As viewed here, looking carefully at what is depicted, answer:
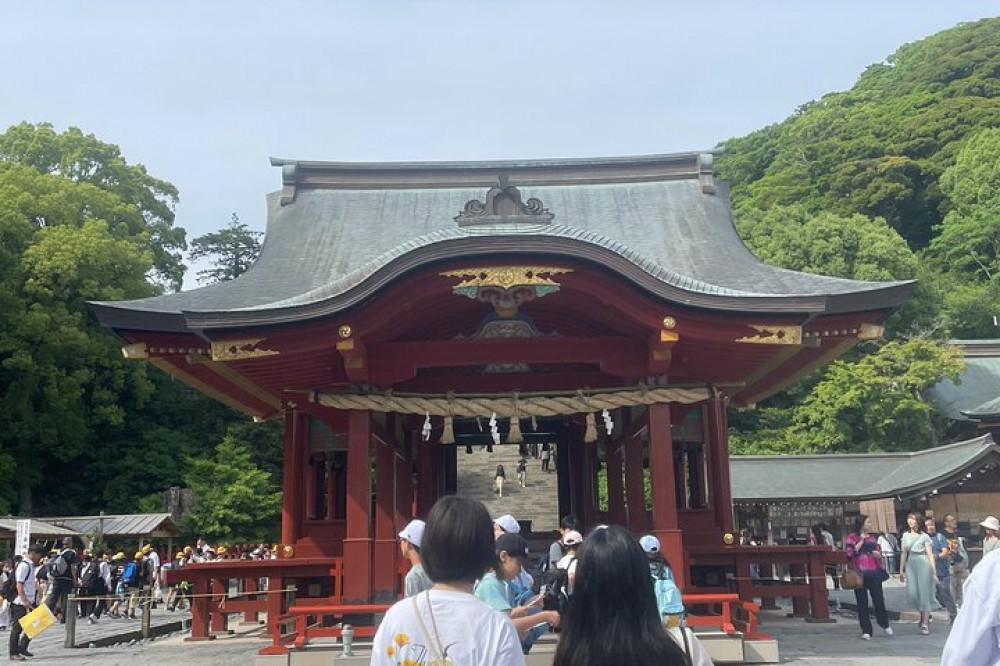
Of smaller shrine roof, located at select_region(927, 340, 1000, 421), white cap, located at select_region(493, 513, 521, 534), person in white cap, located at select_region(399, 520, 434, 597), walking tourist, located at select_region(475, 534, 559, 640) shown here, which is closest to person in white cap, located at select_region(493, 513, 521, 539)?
white cap, located at select_region(493, 513, 521, 534)

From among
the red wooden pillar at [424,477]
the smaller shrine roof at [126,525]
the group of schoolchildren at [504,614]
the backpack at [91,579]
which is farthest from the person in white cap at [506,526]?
the smaller shrine roof at [126,525]

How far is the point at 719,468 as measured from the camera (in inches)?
490

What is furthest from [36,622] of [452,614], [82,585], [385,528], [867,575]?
[867,575]

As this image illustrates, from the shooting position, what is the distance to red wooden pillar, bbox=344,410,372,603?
31.4 feet

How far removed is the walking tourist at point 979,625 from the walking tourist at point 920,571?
31.0 ft

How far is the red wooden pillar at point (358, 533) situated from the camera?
957 centimetres

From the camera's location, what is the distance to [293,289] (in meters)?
13.1

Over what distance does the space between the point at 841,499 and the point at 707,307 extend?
19.0 meters

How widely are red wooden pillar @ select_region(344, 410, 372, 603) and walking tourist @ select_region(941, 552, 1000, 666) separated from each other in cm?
766

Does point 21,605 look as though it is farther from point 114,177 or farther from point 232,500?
point 114,177

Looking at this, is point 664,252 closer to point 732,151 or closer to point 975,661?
point 975,661

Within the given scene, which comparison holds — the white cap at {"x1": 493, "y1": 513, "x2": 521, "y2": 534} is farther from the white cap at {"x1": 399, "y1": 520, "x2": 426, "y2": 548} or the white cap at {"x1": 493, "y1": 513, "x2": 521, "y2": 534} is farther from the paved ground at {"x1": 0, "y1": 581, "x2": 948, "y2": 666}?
the paved ground at {"x1": 0, "y1": 581, "x2": 948, "y2": 666}

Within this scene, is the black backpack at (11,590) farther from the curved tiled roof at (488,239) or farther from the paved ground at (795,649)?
the curved tiled roof at (488,239)

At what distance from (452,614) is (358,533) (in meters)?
7.37
